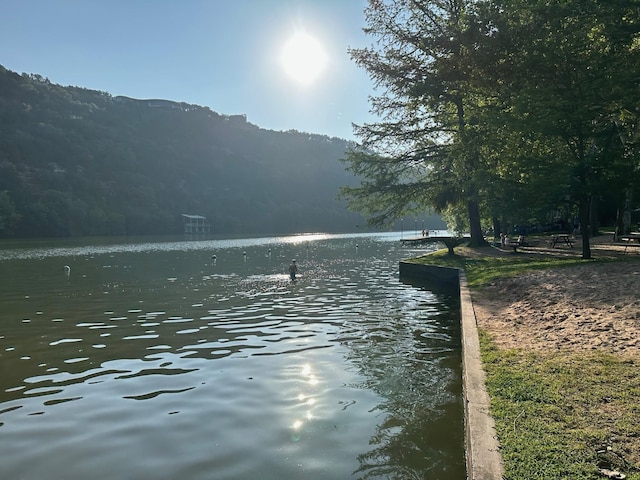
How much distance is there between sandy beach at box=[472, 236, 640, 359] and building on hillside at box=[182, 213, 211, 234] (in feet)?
386

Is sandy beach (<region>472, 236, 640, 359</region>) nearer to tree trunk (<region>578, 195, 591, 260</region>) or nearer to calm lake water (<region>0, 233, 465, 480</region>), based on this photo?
calm lake water (<region>0, 233, 465, 480</region>)

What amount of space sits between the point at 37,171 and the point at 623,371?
397 feet

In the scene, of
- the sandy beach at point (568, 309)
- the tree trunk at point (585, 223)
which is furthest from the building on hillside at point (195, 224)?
the sandy beach at point (568, 309)

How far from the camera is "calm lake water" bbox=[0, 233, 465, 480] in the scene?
5.38 meters

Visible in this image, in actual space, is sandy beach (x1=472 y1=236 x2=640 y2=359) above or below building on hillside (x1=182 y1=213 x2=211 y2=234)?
below

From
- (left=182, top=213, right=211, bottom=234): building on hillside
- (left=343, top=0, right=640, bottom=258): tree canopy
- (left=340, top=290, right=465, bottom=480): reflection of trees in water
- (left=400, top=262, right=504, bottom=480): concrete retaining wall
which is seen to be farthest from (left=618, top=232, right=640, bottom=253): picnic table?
(left=182, top=213, right=211, bottom=234): building on hillside

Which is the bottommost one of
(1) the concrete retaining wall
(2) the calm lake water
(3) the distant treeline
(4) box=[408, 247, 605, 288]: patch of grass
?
(2) the calm lake water

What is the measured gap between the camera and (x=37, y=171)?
104 metres

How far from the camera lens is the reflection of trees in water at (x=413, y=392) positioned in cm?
518

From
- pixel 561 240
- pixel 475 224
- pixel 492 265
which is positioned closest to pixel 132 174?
pixel 475 224

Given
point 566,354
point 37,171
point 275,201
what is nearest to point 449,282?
point 566,354

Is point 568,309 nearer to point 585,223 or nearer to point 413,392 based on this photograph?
point 413,392

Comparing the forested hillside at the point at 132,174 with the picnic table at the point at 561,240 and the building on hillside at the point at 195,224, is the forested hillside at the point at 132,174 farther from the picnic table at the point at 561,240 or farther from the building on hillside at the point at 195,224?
the picnic table at the point at 561,240

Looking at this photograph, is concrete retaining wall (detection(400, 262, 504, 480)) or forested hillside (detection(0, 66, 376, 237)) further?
forested hillside (detection(0, 66, 376, 237))
